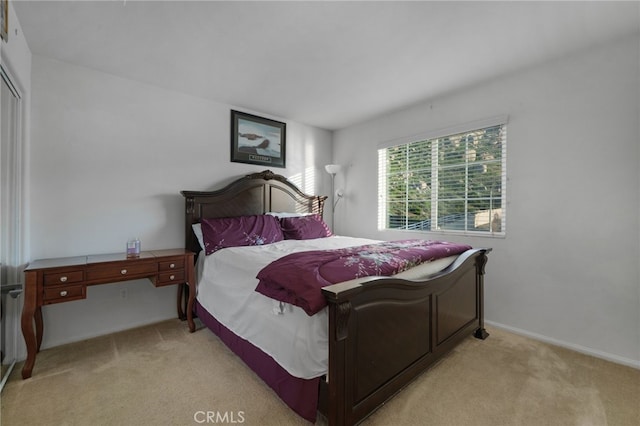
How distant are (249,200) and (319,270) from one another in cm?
213

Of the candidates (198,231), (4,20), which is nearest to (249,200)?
(198,231)

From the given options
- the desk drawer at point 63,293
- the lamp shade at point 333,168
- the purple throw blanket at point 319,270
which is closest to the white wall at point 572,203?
the purple throw blanket at point 319,270

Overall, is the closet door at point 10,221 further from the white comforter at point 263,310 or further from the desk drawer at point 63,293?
the white comforter at point 263,310

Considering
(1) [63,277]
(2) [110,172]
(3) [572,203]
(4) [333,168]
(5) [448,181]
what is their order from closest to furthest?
(1) [63,277], (3) [572,203], (2) [110,172], (5) [448,181], (4) [333,168]

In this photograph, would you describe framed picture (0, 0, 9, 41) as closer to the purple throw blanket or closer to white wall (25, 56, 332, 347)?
white wall (25, 56, 332, 347)

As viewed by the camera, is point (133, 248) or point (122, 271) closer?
point (122, 271)

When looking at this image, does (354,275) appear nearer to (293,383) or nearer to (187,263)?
(293,383)

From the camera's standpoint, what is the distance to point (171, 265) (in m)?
2.57

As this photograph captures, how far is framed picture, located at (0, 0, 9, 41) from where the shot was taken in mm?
1664

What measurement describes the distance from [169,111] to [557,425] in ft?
13.0

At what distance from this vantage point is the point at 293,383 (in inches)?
61.2

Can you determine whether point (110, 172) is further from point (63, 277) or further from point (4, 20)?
point (4, 20)

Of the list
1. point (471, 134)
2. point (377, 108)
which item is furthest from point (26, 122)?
point (471, 134)

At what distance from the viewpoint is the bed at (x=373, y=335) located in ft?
4.43
